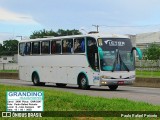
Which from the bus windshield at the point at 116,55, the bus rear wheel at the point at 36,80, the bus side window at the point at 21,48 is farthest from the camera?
the bus side window at the point at 21,48

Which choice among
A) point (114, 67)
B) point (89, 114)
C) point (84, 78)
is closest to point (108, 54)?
point (114, 67)

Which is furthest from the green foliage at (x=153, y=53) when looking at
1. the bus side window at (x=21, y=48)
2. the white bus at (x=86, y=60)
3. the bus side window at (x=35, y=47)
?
the white bus at (x=86, y=60)

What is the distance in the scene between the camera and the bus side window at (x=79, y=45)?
25661 millimetres

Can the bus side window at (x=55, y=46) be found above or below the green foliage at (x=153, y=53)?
below

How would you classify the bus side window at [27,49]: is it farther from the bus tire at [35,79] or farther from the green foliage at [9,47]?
the green foliage at [9,47]

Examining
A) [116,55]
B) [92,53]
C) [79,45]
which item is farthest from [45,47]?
[116,55]

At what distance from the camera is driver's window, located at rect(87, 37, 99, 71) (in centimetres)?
2464

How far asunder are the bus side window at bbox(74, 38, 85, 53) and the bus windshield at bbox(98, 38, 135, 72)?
1456 mm

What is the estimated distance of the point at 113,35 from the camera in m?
25.3

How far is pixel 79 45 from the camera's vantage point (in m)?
26.0

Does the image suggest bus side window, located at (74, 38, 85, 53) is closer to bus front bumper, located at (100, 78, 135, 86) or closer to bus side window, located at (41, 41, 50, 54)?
bus front bumper, located at (100, 78, 135, 86)

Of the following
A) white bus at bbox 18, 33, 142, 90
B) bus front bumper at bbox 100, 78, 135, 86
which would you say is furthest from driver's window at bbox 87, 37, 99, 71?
bus front bumper at bbox 100, 78, 135, 86

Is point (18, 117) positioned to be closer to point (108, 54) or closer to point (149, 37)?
point (108, 54)

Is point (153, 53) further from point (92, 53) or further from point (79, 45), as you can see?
point (92, 53)
